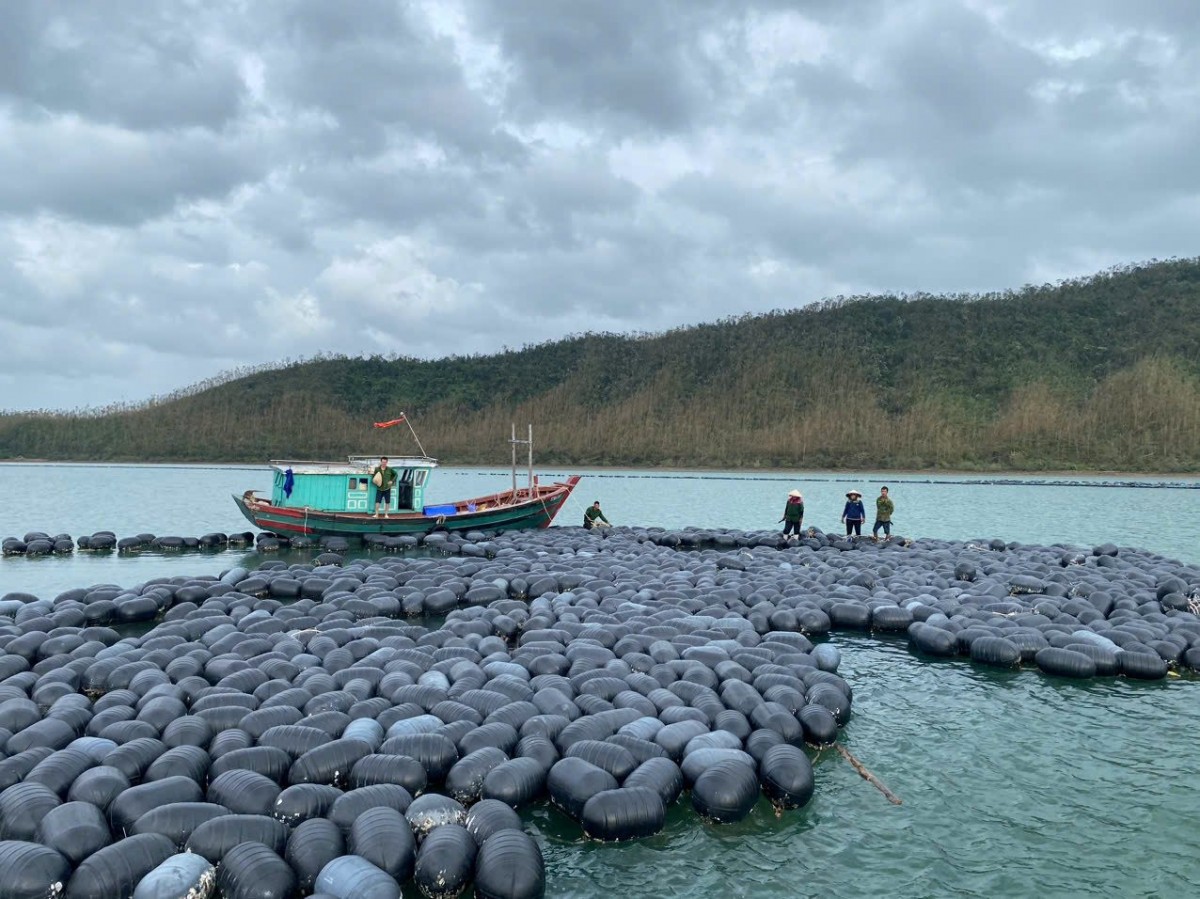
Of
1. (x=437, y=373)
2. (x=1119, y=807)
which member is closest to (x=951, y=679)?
(x=1119, y=807)

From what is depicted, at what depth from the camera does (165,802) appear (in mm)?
7953

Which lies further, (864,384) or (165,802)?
(864,384)

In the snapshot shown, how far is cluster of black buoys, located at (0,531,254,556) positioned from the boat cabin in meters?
3.31

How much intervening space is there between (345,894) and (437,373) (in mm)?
144318

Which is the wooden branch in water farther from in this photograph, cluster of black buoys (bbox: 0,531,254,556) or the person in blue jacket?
cluster of black buoys (bbox: 0,531,254,556)

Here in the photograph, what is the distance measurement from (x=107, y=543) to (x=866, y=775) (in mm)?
30702

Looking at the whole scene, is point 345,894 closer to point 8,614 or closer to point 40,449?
point 8,614

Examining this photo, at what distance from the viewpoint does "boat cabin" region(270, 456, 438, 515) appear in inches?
1257

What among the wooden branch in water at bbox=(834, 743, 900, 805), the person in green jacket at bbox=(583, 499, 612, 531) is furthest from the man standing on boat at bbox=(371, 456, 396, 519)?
the wooden branch in water at bbox=(834, 743, 900, 805)

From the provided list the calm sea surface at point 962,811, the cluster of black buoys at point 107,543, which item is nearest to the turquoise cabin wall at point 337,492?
the cluster of black buoys at point 107,543

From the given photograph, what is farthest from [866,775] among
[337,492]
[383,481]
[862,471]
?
[862,471]

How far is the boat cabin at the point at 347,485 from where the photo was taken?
31938mm

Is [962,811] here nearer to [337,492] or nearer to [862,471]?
[337,492]

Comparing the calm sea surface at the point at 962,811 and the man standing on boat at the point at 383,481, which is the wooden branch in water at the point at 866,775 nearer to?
the calm sea surface at the point at 962,811
